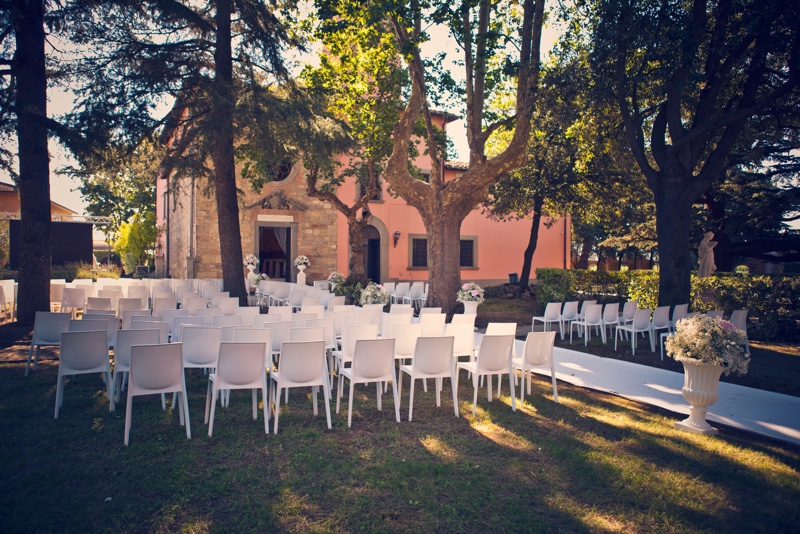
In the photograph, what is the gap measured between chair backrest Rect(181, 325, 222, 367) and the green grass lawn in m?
0.46

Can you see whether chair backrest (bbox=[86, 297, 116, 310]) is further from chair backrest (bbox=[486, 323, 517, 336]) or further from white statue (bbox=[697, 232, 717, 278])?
white statue (bbox=[697, 232, 717, 278])

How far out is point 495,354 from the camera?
5.41 meters

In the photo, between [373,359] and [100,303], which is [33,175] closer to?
[100,303]

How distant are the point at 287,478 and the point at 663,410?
3980mm

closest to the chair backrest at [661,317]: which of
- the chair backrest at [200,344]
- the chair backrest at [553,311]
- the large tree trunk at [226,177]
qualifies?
→ the chair backrest at [553,311]

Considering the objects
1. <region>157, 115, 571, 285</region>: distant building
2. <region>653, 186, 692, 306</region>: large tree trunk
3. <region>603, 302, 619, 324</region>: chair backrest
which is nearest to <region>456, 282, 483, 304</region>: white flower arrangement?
<region>603, 302, 619, 324</region>: chair backrest

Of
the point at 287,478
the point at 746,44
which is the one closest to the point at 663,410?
the point at 287,478

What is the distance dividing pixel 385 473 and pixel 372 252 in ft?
58.0

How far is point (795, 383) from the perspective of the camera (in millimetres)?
6559

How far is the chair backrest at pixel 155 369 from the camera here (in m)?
4.15

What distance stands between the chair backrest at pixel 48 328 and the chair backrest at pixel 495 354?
5.00 meters

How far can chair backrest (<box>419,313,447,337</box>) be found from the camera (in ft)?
20.8

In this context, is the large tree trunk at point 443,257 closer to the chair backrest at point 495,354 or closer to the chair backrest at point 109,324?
the chair backrest at point 495,354

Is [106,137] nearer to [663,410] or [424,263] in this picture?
[663,410]
